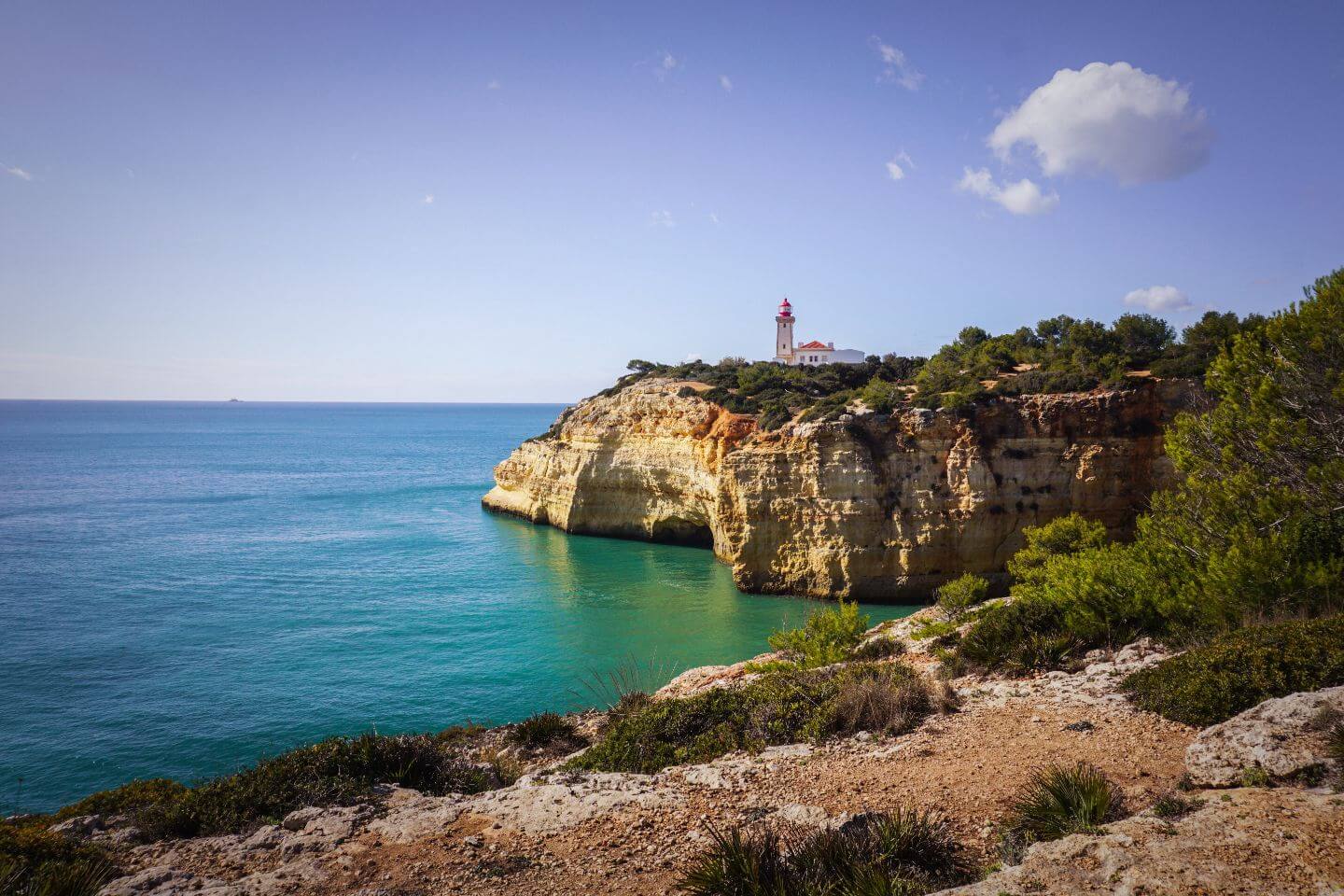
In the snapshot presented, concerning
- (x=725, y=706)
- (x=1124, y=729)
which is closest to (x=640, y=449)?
(x=725, y=706)

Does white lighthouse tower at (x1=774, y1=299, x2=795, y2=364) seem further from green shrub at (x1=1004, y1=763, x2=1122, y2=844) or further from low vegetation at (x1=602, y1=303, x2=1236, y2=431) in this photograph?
green shrub at (x1=1004, y1=763, x2=1122, y2=844)

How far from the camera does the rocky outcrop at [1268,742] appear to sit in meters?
6.23

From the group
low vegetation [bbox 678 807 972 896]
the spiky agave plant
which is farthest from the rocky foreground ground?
the spiky agave plant

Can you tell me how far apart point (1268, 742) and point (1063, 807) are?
2.15 metres

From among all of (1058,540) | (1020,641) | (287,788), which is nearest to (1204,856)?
(1020,641)

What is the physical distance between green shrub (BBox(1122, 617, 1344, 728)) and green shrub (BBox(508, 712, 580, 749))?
28.7ft

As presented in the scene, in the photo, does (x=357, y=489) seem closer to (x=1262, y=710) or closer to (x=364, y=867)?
(x=364, y=867)

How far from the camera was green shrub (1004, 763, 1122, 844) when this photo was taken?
5992mm

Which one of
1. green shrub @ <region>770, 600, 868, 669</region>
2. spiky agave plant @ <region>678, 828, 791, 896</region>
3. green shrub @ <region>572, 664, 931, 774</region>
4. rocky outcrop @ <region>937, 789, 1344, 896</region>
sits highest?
rocky outcrop @ <region>937, 789, 1344, 896</region>

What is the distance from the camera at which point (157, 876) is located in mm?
6414

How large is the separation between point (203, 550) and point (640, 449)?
23.1 metres

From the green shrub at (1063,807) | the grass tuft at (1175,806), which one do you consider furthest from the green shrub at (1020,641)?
the grass tuft at (1175,806)

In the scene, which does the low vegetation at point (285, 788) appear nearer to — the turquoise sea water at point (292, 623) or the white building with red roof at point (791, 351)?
the turquoise sea water at point (292, 623)

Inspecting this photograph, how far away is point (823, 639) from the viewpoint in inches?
645
